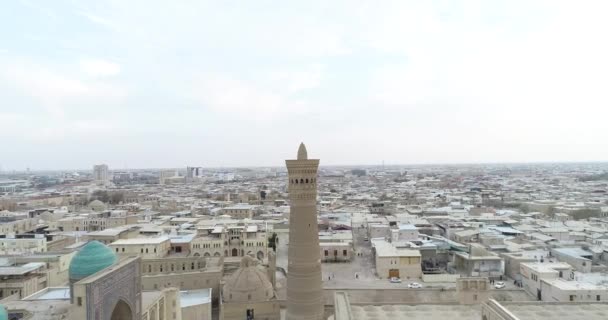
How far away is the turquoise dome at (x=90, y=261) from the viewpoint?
1586 centimetres

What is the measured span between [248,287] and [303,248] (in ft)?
22.3

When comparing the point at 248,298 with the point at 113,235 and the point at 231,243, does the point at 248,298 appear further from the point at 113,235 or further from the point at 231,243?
the point at 113,235

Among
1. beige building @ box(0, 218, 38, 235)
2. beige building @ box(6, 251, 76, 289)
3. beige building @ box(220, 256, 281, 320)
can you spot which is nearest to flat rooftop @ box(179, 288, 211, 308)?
beige building @ box(220, 256, 281, 320)

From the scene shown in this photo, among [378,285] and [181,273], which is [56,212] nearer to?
[181,273]

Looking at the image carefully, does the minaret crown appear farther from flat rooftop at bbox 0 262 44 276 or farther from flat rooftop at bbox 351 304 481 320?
flat rooftop at bbox 0 262 44 276

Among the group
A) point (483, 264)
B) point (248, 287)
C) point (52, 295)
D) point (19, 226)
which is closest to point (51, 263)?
point (52, 295)

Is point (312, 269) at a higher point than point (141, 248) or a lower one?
higher

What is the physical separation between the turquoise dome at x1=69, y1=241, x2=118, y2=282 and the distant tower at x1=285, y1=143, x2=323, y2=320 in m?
7.21

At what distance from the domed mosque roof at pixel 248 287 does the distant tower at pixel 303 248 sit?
18.5ft

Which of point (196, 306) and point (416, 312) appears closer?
point (416, 312)

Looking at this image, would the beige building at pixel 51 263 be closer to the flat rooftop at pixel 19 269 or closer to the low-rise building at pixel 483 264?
the flat rooftop at pixel 19 269

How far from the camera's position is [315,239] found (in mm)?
19141

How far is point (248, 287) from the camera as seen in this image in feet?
79.0

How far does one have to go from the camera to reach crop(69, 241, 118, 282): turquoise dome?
52.0 feet
